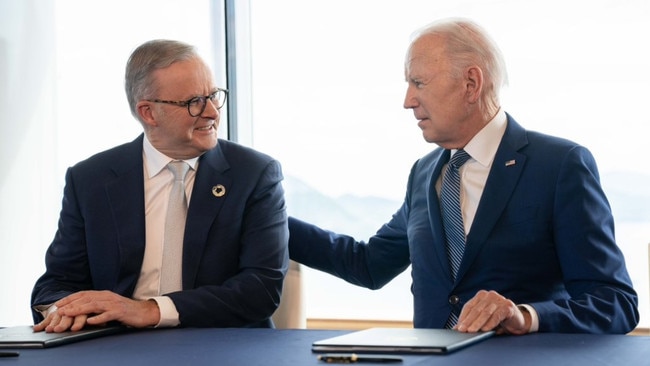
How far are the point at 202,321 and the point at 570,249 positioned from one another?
3.33ft

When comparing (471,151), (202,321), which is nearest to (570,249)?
(471,151)

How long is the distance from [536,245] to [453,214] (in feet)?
0.84

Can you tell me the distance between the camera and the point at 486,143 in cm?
291

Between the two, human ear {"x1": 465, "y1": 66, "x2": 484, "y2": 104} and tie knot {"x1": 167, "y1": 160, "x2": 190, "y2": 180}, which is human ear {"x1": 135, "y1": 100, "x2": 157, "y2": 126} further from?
human ear {"x1": 465, "y1": 66, "x2": 484, "y2": 104}

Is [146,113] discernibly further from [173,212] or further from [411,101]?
[411,101]

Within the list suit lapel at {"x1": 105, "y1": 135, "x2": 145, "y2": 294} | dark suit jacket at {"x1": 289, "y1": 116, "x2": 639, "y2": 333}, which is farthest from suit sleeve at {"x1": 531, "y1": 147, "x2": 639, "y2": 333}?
suit lapel at {"x1": 105, "y1": 135, "x2": 145, "y2": 294}

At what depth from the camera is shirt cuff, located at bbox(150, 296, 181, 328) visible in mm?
2709

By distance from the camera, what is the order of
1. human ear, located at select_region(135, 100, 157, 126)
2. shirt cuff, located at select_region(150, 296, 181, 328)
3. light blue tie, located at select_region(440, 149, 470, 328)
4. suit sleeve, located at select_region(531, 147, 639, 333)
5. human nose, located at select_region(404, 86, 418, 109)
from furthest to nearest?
1. human ear, located at select_region(135, 100, 157, 126)
2. human nose, located at select_region(404, 86, 418, 109)
3. light blue tie, located at select_region(440, 149, 470, 328)
4. shirt cuff, located at select_region(150, 296, 181, 328)
5. suit sleeve, located at select_region(531, 147, 639, 333)

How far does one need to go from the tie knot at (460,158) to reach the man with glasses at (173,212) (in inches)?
22.9

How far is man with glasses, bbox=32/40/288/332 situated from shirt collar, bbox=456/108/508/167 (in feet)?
2.13

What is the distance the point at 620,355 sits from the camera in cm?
193

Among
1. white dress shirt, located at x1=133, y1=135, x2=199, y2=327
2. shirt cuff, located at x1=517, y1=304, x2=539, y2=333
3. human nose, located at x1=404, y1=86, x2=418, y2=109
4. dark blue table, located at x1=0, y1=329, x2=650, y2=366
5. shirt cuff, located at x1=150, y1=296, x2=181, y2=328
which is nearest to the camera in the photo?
dark blue table, located at x1=0, y1=329, x2=650, y2=366

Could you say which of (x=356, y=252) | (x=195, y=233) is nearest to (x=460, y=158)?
(x=356, y=252)

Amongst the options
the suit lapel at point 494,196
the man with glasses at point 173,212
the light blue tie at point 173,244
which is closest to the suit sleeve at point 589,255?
the suit lapel at point 494,196
